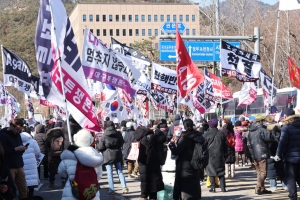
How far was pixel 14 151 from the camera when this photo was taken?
9.93 m

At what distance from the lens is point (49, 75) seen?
866 centimetres

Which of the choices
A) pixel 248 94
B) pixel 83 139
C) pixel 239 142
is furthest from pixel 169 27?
pixel 83 139

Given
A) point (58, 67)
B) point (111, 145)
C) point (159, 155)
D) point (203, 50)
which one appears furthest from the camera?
Answer: point (203, 50)

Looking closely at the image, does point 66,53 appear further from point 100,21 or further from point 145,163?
point 100,21

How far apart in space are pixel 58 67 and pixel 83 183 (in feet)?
5.67

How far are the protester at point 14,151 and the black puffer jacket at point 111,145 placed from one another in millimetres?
3510

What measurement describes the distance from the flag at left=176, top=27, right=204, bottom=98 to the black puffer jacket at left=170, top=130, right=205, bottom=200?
8.25 ft

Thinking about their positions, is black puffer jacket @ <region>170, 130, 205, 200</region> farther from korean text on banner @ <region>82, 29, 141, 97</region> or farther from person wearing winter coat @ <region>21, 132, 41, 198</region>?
korean text on banner @ <region>82, 29, 141, 97</region>

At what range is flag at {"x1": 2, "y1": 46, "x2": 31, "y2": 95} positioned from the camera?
19.8 metres

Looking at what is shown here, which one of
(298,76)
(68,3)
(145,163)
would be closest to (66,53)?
(145,163)

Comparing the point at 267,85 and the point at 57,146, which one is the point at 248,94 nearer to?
the point at 267,85

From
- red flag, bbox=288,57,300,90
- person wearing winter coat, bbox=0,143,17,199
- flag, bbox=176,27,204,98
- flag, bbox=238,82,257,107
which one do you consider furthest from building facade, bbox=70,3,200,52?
person wearing winter coat, bbox=0,143,17,199

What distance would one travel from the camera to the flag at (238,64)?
18.8 m

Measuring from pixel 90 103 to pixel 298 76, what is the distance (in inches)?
443
